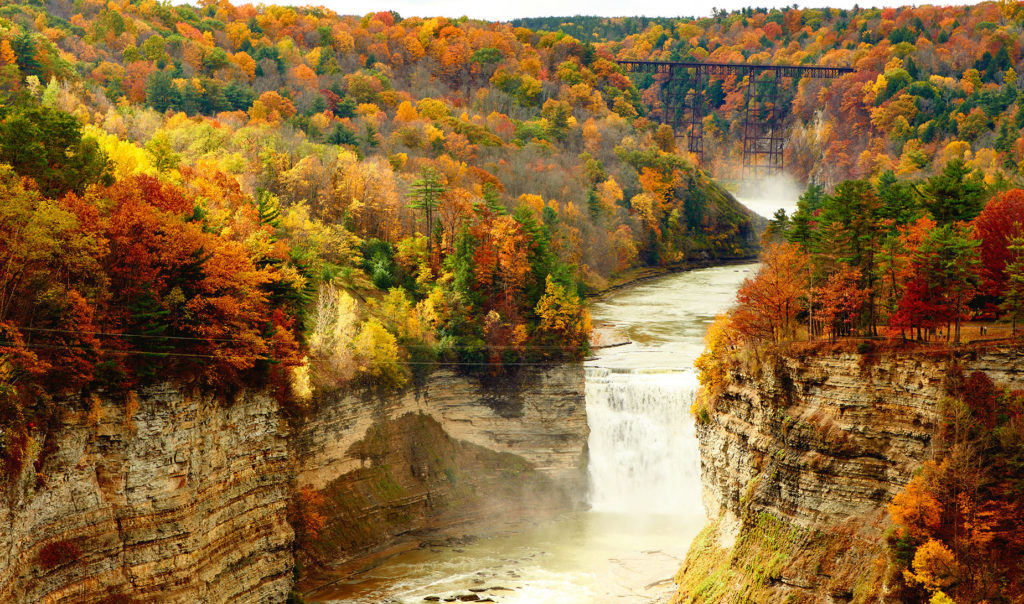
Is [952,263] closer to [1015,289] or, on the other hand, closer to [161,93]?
[1015,289]

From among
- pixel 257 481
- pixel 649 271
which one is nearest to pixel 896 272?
pixel 257 481

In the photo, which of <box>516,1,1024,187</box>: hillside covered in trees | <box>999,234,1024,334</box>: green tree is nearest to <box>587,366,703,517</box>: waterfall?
<box>999,234,1024,334</box>: green tree

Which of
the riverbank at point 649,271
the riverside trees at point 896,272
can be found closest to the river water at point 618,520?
the riverbank at point 649,271

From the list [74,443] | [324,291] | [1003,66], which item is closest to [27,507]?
[74,443]

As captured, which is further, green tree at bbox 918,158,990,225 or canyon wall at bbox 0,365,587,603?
green tree at bbox 918,158,990,225

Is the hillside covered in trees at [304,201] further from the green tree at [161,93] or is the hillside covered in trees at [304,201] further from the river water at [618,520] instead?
the river water at [618,520]

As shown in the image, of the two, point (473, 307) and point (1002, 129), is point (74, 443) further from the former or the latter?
point (1002, 129)

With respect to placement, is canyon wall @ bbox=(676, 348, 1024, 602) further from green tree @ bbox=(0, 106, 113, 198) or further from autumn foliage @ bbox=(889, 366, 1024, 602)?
green tree @ bbox=(0, 106, 113, 198)
